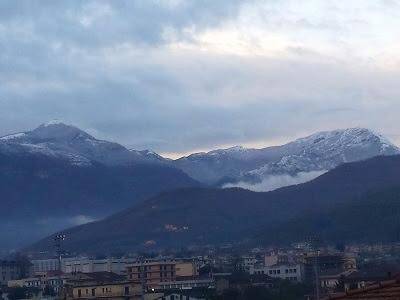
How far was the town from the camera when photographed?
71.8 m

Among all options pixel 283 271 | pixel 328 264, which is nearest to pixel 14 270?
pixel 283 271

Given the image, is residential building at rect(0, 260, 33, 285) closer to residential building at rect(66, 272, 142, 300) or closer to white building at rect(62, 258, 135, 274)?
white building at rect(62, 258, 135, 274)

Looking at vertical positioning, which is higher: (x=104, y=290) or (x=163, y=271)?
(x=163, y=271)

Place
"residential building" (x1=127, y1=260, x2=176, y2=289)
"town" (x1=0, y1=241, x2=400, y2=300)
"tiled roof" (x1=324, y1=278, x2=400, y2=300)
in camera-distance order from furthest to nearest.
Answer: "residential building" (x1=127, y1=260, x2=176, y2=289)
"town" (x1=0, y1=241, x2=400, y2=300)
"tiled roof" (x1=324, y1=278, x2=400, y2=300)

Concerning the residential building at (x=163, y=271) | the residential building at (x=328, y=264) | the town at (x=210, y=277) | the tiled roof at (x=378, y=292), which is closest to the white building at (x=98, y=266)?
the town at (x=210, y=277)

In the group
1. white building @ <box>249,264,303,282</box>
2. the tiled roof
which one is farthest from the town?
the tiled roof

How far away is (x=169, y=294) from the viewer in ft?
222

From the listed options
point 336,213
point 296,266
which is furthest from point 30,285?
point 336,213

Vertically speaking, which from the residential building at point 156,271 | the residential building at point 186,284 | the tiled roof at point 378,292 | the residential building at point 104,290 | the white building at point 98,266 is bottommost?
the tiled roof at point 378,292

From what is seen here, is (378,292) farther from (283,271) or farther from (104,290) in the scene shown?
(283,271)

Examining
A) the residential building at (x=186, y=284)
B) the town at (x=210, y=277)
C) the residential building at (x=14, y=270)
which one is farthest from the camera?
the residential building at (x=14, y=270)

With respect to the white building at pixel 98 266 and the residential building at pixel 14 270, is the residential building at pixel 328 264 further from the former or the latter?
the residential building at pixel 14 270

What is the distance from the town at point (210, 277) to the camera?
71.8m

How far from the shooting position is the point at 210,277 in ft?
305
